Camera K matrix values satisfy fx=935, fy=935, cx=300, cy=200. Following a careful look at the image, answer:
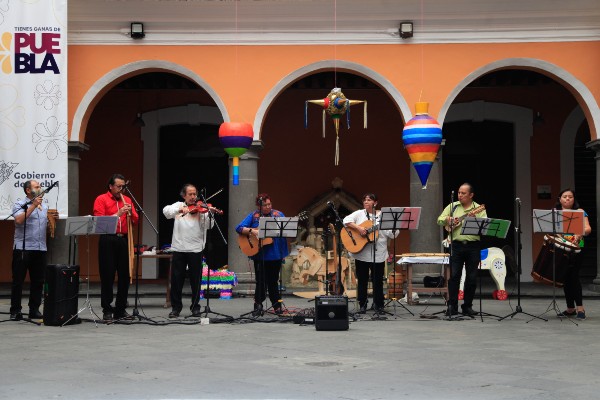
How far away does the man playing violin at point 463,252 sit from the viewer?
11680 mm

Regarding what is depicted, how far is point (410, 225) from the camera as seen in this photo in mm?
11664

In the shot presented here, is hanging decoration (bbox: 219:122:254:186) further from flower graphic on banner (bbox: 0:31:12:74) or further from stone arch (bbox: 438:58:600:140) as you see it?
flower graphic on banner (bbox: 0:31:12:74)

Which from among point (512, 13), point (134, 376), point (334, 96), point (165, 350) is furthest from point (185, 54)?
point (134, 376)

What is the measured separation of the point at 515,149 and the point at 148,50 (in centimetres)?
778

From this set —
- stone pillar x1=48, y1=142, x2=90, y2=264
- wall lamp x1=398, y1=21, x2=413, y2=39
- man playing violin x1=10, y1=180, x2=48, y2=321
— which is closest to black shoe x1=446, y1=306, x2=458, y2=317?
man playing violin x1=10, y1=180, x2=48, y2=321

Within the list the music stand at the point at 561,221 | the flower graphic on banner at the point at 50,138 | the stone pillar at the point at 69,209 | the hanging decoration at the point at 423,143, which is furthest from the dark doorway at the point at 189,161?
the music stand at the point at 561,221

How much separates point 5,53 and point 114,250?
5505 mm

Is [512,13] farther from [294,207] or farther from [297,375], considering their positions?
[297,375]

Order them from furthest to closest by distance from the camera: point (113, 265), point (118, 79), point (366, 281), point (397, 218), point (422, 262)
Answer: point (118, 79) < point (422, 262) < point (366, 281) < point (397, 218) < point (113, 265)

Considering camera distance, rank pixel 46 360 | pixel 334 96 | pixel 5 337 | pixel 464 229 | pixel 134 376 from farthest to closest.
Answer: pixel 334 96
pixel 464 229
pixel 5 337
pixel 46 360
pixel 134 376

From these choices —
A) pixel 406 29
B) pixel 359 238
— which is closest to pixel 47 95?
pixel 406 29

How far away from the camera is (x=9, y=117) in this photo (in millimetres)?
15141

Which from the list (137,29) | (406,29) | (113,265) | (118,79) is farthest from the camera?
(118,79)

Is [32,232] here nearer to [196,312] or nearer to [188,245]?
[188,245]
